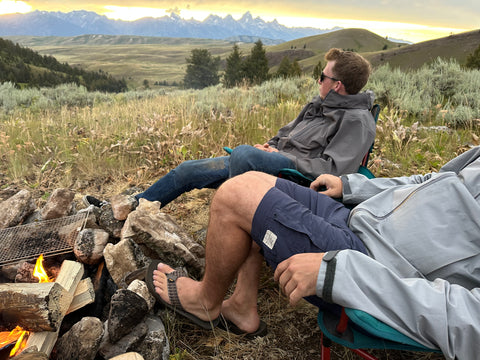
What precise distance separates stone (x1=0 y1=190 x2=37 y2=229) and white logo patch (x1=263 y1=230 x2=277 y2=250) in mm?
2262

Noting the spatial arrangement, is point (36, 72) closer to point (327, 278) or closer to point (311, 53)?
point (327, 278)

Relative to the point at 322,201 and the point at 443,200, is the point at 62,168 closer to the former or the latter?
the point at 322,201

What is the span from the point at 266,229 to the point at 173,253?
1114 mm

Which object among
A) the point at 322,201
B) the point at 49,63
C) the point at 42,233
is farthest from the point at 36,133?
the point at 49,63

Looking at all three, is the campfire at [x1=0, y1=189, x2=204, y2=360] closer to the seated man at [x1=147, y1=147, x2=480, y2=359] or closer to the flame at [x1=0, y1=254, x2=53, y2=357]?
the flame at [x1=0, y1=254, x2=53, y2=357]

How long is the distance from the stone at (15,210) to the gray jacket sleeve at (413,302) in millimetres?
2552

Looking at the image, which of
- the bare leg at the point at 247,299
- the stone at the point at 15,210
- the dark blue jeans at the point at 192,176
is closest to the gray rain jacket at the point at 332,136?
the dark blue jeans at the point at 192,176

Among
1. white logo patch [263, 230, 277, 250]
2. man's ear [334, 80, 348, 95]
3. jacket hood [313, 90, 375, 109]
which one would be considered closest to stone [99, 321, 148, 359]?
white logo patch [263, 230, 277, 250]

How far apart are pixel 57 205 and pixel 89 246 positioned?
2.16 ft

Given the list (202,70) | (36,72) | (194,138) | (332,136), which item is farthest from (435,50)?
(332,136)

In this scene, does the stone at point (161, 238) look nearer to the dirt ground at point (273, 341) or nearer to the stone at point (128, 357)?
the dirt ground at point (273, 341)

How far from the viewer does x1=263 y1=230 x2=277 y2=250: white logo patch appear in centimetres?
139

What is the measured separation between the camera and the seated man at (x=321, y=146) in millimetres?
2521

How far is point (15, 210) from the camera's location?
101 inches
